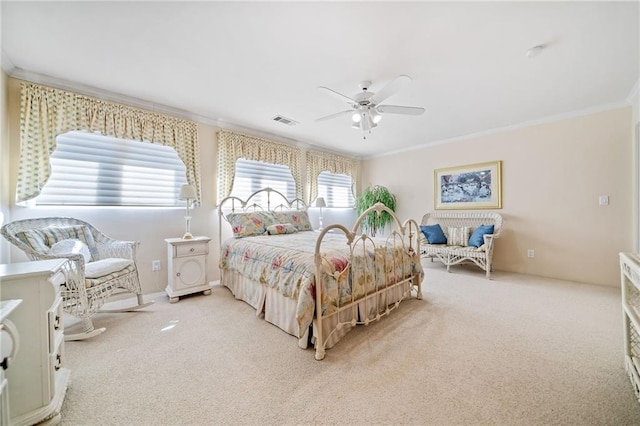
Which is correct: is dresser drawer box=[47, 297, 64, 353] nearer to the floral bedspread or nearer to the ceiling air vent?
the floral bedspread

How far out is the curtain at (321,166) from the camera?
530 centimetres

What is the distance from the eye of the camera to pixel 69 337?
6.61 feet

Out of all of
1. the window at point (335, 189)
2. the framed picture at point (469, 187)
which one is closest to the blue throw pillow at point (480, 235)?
the framed picture at point (469, 187)

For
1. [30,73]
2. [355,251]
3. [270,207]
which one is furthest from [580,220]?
[30,73]

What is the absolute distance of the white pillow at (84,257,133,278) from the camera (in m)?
2.21

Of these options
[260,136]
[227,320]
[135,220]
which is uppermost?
[260,136]

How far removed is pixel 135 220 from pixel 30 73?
1777mm

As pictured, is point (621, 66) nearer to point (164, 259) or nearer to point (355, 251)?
point (355, 251)

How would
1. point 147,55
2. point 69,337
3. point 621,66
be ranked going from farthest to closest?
point 621,66 → point 147,55 → point 69,337

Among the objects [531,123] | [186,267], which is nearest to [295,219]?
[186,267]

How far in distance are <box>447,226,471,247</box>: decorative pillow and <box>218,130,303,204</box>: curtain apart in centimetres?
317

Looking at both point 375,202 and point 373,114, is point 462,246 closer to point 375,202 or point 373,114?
point 375,202

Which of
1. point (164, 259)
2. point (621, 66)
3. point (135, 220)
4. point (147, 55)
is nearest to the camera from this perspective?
point (147, 55)

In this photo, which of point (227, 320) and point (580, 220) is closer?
point (227, 320)
